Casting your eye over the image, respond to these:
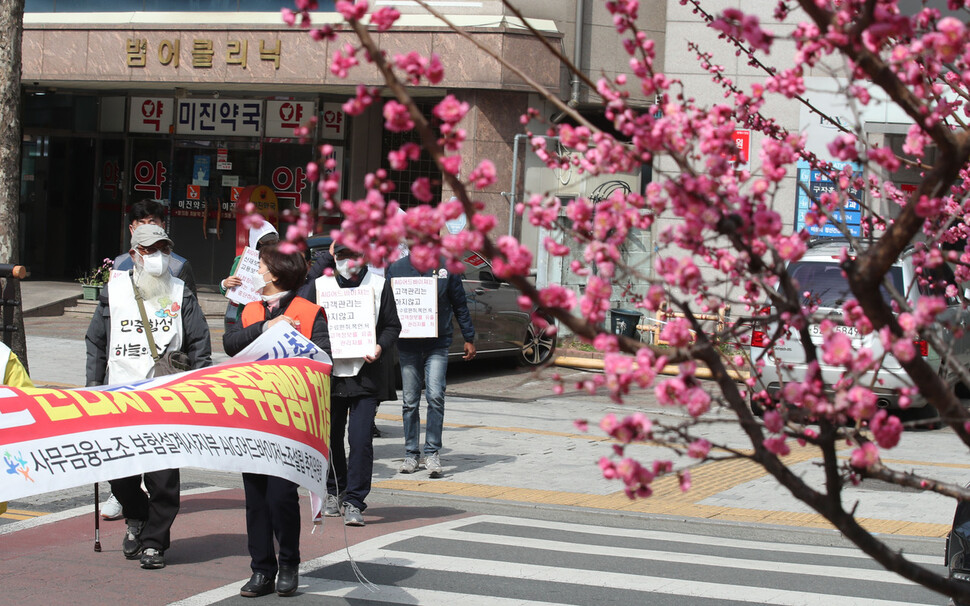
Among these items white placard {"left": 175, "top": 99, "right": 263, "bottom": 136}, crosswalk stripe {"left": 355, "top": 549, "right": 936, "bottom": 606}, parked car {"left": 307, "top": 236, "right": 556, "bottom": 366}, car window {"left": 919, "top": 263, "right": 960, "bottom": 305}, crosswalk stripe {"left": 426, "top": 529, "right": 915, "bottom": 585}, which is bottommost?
crosswalk stripe {"left": 426, "top": 529, "right": 915, "bottom": 585}

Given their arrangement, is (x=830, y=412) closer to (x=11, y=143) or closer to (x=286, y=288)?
(x=286, y=288)

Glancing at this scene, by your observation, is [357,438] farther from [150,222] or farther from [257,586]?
[150,222]

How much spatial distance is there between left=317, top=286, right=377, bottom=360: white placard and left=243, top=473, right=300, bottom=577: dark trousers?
5.62 ft

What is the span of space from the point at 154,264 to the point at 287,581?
6.92ft

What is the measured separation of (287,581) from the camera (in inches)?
237

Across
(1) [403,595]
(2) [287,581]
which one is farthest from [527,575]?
(2) [287,581]

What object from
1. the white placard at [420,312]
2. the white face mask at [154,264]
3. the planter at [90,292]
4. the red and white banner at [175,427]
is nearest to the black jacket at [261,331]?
the red and white banner at [175,427]

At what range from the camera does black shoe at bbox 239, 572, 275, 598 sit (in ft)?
19.7

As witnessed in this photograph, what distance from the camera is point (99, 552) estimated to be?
682 centimetres

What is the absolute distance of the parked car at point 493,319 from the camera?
14961 millimetres

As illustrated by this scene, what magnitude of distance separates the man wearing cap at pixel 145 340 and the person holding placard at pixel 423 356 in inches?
103

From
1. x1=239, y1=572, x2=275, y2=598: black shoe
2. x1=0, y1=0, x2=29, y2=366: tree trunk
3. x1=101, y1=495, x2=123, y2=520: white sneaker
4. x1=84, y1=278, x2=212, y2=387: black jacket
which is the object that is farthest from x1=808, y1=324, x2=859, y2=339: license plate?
x1=0, y1=0, x2=29, y2=366: tree trunk

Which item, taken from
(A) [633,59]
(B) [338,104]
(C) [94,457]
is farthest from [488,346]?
(A) [633,59]

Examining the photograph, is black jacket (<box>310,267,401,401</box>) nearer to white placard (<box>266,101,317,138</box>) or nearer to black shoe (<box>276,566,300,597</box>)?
black shoe (<box>276,566,300,597</box>)
